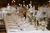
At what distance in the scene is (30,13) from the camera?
1.67 m

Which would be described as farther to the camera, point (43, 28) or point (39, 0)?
point (39, 0)

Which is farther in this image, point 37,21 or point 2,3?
point 2,3

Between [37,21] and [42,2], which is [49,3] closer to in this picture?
[42,2]

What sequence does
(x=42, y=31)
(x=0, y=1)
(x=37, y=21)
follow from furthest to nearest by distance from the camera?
(x=0, y=1)
(x=37, y=21)
(x=42, y=31)

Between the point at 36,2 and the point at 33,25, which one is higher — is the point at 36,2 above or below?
above

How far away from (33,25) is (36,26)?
0.28ft

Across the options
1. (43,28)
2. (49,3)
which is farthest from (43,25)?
(49,3)

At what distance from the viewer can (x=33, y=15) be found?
159 cm

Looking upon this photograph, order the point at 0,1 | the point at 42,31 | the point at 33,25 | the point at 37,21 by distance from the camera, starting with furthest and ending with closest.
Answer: the point at 0,1, the point at 33,25, the point at 37,21, the point at 42,31

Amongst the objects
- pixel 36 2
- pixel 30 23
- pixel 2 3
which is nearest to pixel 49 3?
pixel 36 2

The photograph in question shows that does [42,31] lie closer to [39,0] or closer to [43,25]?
[43,25]

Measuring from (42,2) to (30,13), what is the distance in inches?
213

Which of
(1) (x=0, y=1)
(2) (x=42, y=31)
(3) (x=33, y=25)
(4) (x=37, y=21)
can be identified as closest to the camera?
(2) (x=42, y=31)

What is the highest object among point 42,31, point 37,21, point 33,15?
point 33,15
